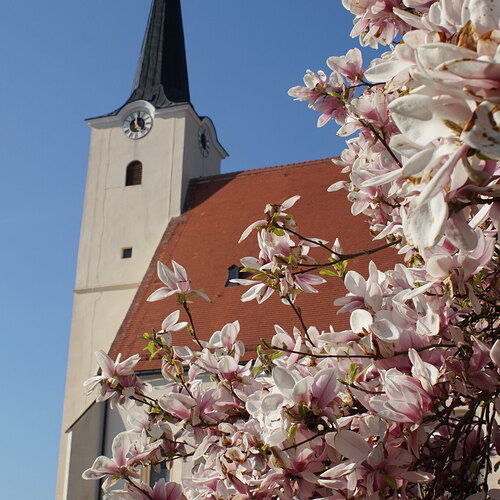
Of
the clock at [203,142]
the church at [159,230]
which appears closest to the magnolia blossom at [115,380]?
the church at [159,230]

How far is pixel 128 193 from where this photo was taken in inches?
690

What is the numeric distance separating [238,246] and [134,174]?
381cm

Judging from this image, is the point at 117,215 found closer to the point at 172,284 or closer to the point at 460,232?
the point at 172,284

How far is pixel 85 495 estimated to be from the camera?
43.4ft

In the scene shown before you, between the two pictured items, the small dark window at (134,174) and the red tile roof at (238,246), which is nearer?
the red tile roof at (238,246)

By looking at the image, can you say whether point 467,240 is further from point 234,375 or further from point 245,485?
point 234,375

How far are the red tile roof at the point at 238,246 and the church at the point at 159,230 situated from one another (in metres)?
0.03

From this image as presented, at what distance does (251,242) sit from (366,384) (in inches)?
518

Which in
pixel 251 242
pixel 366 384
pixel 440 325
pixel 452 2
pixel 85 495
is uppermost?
pixel 251 242

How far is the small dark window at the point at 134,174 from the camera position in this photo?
1770 centimetres

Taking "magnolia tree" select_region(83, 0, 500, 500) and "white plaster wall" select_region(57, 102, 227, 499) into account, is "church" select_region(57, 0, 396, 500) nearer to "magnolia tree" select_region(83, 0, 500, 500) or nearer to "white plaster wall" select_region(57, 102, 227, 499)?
"white plaster wall" select_region(57, 102, 227, 499)

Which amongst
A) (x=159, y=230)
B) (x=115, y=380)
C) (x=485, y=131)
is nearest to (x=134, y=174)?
(x=159, y=230)

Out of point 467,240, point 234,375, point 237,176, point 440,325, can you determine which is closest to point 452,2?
point 467,240

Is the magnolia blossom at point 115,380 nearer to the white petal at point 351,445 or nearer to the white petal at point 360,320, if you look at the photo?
the white petal at point 360,320
